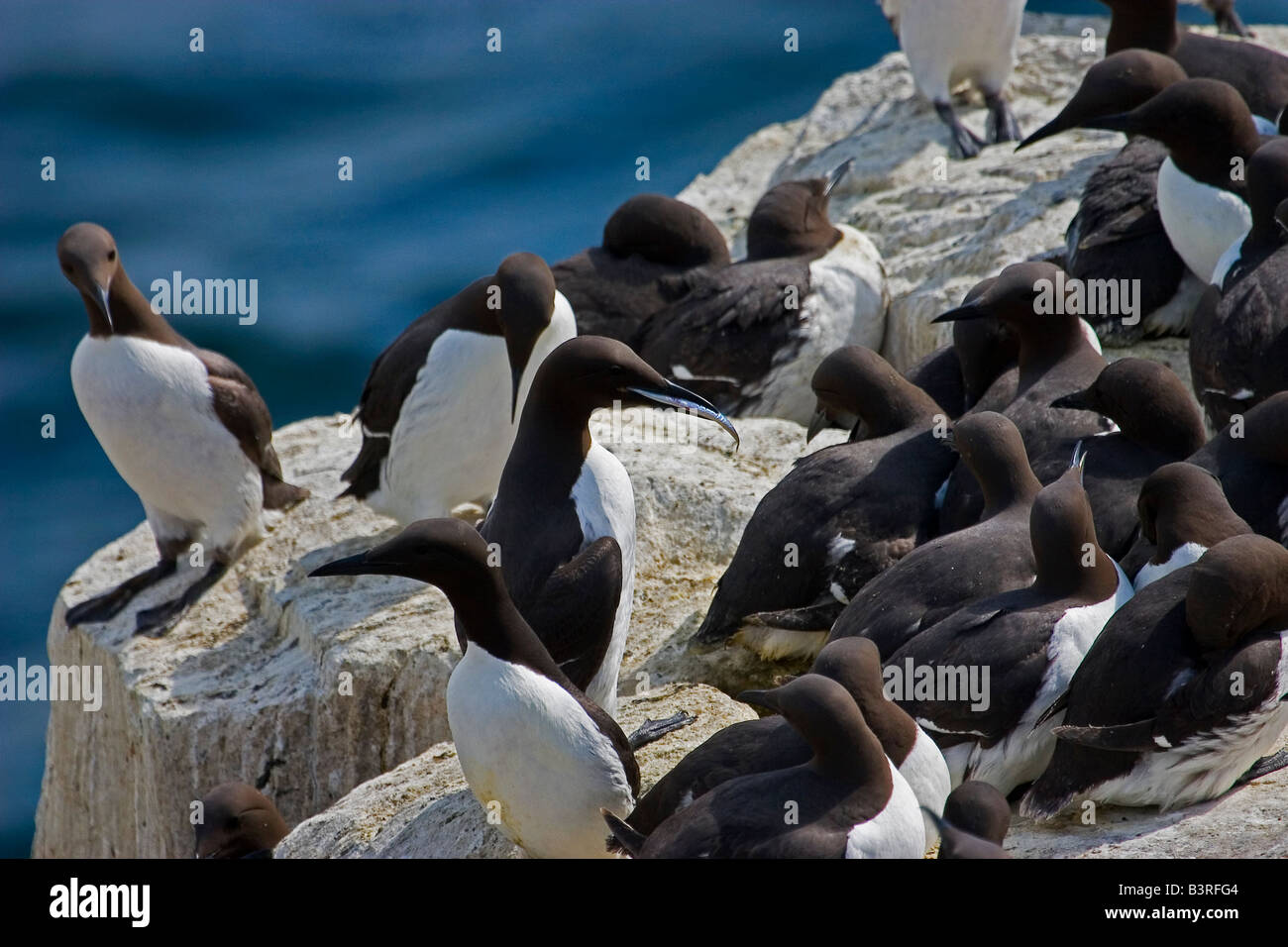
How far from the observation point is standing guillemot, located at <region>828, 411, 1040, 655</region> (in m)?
5.71

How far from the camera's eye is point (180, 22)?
26.8 meters

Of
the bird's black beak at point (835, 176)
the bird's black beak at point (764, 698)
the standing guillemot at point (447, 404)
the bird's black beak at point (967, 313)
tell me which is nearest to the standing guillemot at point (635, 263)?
the bird's black beak at point (835, 176)

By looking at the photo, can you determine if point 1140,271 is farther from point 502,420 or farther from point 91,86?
point 91,86

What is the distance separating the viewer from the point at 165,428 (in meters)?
8.45

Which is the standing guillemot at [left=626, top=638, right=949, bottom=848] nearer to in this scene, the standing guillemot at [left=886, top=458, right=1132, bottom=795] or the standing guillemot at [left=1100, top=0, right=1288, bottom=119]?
the standing guillemot at [left=886, top=458, right=1132, bottom=795]

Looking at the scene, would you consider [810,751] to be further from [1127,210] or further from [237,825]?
[1127,210]

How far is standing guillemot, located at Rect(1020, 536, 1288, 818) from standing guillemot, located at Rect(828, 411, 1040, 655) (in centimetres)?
59

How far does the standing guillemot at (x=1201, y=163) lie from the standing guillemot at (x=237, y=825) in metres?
4.87

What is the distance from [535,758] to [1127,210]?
4.75 m

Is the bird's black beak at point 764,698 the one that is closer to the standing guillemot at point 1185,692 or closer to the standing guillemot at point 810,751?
the standing guillemot at point 810,751

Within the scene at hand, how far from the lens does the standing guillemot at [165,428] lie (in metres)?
8.33

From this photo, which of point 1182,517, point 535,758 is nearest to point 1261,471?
point 1182,517

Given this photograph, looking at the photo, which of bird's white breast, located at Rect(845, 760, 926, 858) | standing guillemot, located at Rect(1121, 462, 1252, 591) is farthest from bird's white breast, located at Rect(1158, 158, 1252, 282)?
bird's white breast, located at Rect(845, 760, 926, 858)
